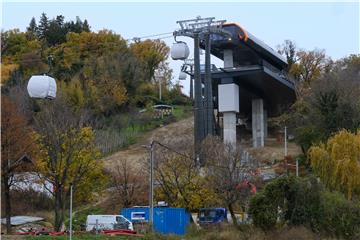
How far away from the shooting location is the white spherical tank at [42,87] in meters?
19.0

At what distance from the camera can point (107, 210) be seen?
138ft

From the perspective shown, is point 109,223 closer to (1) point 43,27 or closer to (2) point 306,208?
(2) point 306,208

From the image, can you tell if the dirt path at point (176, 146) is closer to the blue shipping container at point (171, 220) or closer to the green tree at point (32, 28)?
the blue shipping container at point (171, 220)

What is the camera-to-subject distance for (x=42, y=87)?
19.0 metres

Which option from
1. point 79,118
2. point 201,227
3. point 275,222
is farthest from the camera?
point 79,118

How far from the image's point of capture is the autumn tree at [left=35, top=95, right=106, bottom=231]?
3531 cm

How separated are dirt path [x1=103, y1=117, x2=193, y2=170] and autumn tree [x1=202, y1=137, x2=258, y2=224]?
43.3ft

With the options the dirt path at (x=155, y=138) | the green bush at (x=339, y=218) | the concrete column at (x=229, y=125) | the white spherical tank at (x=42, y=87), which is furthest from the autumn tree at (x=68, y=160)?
the concrete column at (x=229, y=125)

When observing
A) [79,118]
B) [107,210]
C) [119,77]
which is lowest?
A: [107,210]

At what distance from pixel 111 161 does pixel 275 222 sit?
2851cm

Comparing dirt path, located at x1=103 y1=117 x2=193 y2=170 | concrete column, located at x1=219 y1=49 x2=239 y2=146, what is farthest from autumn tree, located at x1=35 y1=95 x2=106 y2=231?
concrete column, located at x1=219 y1=49 x2=239 y2=146

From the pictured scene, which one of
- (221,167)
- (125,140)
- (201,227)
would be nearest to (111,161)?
(125,140)

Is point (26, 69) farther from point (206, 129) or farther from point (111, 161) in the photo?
point (206, 129)

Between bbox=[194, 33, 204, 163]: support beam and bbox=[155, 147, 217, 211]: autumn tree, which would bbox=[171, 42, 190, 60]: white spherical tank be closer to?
bbox=[155, 147, 217, 211]: autumn tree
